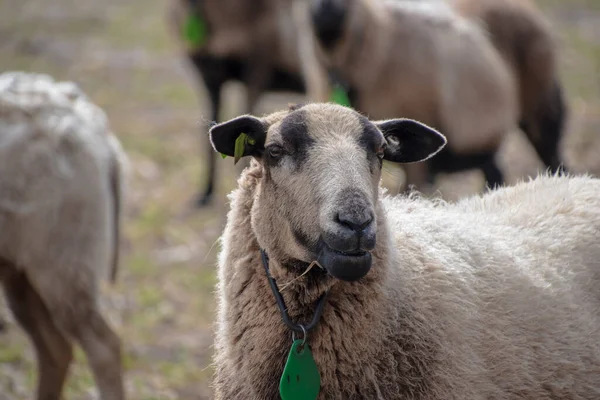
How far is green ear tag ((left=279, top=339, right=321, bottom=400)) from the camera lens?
9.98ft

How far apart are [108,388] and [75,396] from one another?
2.62ft

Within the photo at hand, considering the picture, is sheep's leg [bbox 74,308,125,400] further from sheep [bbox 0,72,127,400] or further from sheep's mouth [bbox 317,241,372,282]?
sheep's mouth [bbox 317,241,372,282]

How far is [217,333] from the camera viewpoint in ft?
11.9

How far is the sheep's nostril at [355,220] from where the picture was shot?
2.83m

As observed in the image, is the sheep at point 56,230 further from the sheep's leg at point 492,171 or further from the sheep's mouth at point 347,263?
the sheep's leg at point 492,171

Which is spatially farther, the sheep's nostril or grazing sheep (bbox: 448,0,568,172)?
grazing sheep (bbox: 448,0,568,172)

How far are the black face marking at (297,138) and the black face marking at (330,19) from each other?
12.3 feet

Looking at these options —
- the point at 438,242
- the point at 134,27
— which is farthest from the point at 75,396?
the point at 134,27

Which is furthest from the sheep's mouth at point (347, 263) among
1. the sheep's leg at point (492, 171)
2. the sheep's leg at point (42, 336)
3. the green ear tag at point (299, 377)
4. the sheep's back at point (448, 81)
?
the sheep's leg at point (492, 171)

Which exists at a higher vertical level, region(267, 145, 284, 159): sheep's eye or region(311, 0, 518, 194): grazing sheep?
region(311, 0, 518, 194): grazing sheep

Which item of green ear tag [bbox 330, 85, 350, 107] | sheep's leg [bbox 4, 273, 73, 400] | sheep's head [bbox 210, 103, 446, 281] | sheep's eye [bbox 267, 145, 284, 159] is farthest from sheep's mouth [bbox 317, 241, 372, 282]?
green ear tag [bbox 330, 85, 350, 107]

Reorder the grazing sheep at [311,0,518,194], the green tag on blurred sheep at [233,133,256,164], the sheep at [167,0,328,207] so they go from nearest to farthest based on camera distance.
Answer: the green tag on blurred sheep at [233,133,256,164], the grazing sheep at [311,0,518,194], the sheep at [167,0,328,207]

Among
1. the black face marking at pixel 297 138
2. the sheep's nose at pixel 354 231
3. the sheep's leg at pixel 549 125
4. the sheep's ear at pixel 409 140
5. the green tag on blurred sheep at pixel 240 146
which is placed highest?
the sheep's leg at pixel 549 125

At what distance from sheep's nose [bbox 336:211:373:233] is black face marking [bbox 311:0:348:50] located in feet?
13.8
